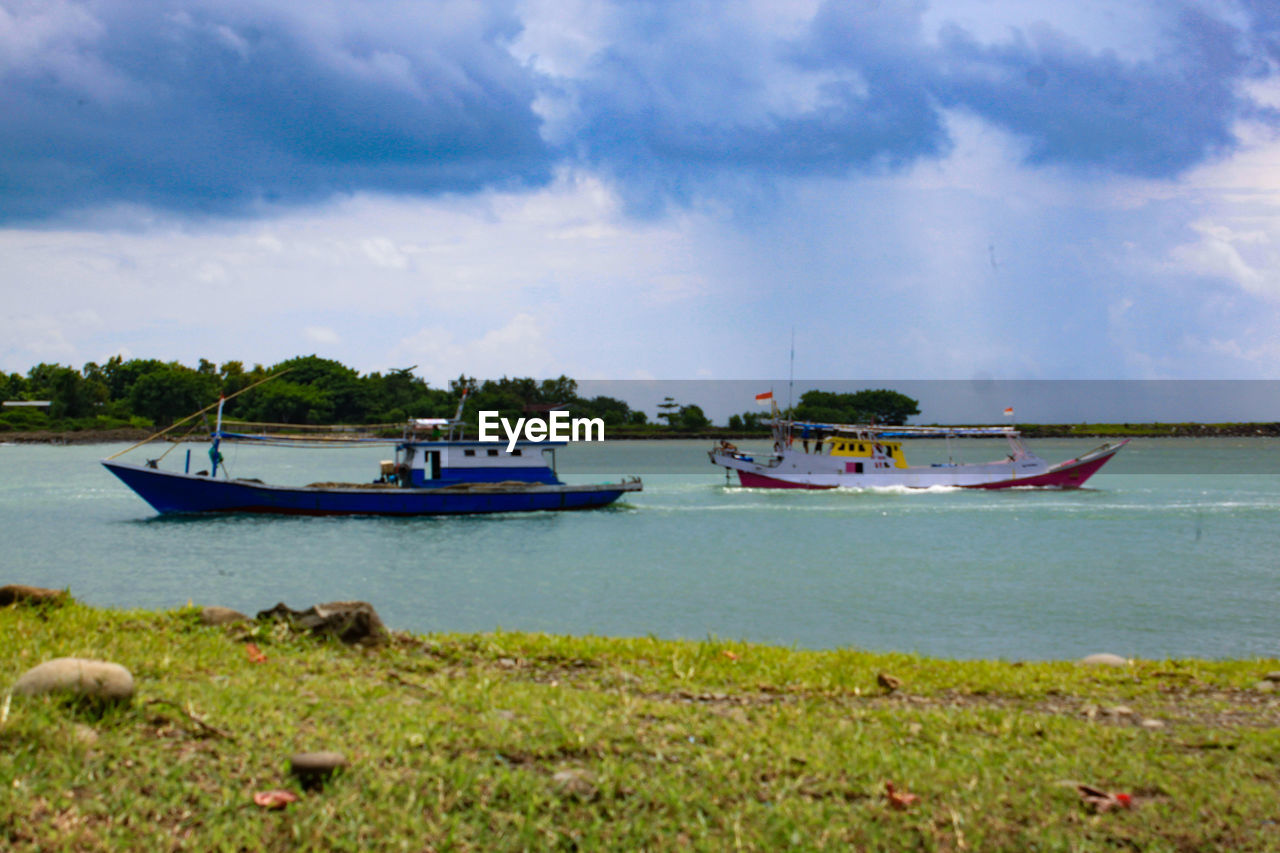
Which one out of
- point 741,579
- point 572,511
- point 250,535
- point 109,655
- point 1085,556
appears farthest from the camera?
point 572,511

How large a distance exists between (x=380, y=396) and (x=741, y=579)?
118 meters

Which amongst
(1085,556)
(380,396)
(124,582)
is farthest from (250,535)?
(380,396)

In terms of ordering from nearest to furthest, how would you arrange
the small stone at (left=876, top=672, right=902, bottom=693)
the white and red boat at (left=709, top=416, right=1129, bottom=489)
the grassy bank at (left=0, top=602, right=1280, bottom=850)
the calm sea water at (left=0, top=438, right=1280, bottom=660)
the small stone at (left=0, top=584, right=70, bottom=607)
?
the grassy bank at (left=0, top=602, right=1280, bottom=850) < the small stone at (left=876, top=672, right=902, bottom=693) < the small stone at (left=0, top=584, right=70, bottom=607) < the calm sea water at (left=0, top=438, right=1280, bottom=660) < the white and red boat at (left=709, top=416, right=1129, bottom=489)

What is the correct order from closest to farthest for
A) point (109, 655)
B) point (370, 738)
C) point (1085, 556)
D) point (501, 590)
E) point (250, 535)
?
point (370, 738) < point (109, 655) < point (501, 590) < point (1085, 556) < point (250, 535)

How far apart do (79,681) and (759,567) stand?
20.5 m

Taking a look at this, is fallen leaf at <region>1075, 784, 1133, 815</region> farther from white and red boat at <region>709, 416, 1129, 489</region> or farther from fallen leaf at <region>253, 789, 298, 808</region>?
white and red boat at <region>709, 416, 1129, 489</region>

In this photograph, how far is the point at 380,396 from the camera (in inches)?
5335

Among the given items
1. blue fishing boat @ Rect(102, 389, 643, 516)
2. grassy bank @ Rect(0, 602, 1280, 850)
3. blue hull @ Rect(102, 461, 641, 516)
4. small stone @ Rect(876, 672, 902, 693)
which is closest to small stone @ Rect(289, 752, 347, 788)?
grassy bank @ Rect(0, 602, 1280, 850)

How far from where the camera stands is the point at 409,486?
39.5 metres

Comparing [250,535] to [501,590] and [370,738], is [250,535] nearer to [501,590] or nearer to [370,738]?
[501,590]

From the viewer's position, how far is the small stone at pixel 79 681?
6492mm

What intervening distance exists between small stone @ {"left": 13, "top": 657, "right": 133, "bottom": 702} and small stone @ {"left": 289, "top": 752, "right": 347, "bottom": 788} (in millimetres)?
1550

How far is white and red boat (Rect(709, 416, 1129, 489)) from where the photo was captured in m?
53.1

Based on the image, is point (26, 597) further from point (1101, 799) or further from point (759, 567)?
point (759, 567)
